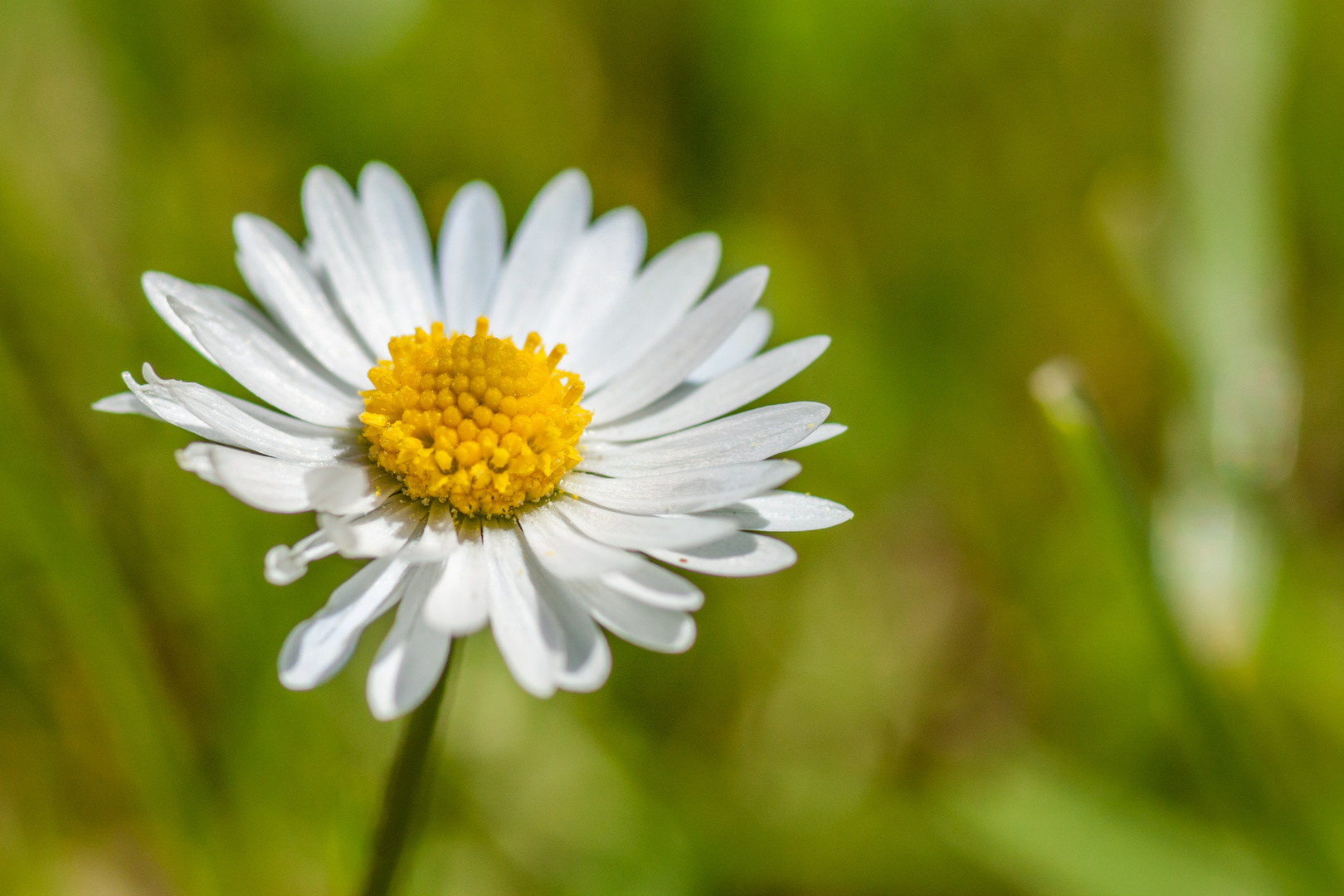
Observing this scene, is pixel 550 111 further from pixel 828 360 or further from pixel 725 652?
pixel 725 652

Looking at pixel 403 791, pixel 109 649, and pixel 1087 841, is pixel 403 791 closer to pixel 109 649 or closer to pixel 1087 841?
pixel 109 649

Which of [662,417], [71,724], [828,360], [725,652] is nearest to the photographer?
[662,417]

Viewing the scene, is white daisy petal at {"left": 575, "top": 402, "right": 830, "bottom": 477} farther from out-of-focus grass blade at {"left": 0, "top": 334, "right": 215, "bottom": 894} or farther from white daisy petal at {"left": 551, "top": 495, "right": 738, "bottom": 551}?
out-of-focus grass blade at {"left": 0, "top": 334, "right": 215, "bottom": 894}

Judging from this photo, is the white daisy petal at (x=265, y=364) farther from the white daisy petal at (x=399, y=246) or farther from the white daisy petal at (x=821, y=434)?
the white daisy petal at (x=821, y=434)

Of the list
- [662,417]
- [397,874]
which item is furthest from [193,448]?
[662,417]

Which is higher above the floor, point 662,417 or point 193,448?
point 662,417
